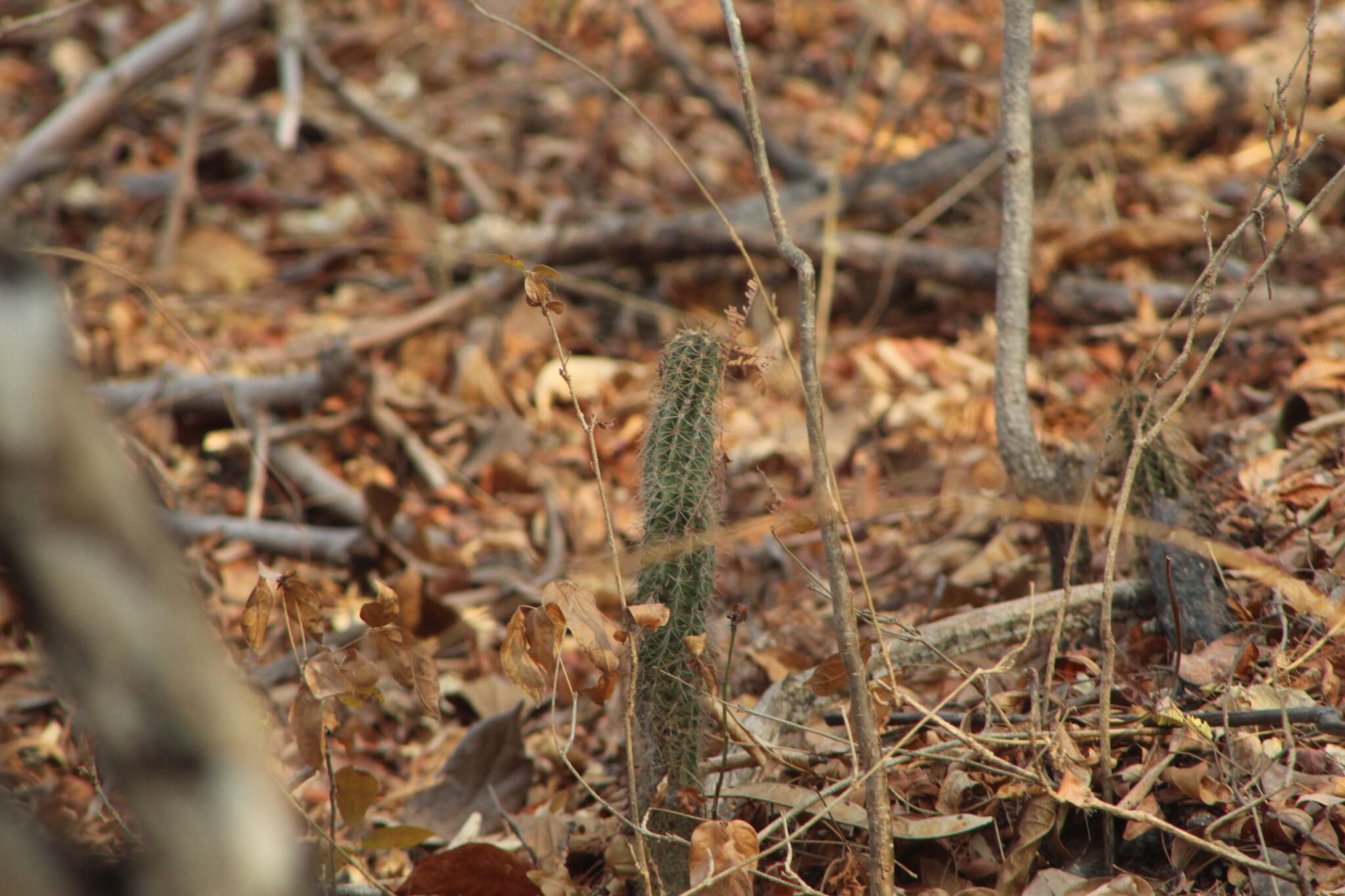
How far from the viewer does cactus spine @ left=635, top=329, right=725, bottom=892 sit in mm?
1659

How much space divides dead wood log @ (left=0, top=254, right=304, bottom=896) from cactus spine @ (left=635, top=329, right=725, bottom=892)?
0.87 meters

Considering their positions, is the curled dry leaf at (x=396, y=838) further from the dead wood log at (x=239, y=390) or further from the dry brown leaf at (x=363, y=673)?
the dead wood log at (x=239, y=390)

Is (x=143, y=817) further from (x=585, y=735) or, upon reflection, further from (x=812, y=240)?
(x=812, y=240)

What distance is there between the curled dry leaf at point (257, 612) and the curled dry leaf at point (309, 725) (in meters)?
0.13

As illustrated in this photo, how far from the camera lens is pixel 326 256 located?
4.84 meters

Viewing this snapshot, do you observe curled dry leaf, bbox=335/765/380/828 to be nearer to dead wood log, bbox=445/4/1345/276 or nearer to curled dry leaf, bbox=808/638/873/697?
curled dry leaf, bbox=808/638/873/697

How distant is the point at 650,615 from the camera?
156 centimetres

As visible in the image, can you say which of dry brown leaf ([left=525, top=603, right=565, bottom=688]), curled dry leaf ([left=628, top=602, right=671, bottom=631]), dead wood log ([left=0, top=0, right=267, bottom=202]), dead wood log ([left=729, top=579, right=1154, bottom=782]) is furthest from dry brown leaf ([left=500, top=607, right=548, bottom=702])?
Answer: dead wood log ([left=0, top=0, right=267, bottom=202])

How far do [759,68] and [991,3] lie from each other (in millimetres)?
1491

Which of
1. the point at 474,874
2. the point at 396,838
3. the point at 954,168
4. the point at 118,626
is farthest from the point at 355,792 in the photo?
the point at 954,168

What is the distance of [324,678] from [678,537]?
0.59 m

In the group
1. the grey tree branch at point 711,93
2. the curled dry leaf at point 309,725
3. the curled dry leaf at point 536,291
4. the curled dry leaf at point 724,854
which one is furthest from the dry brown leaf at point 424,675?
the grey tree branch at point 711,93

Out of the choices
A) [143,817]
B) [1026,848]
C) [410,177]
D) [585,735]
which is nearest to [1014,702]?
[1026,848]

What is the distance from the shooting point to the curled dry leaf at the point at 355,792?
71.4 inches
